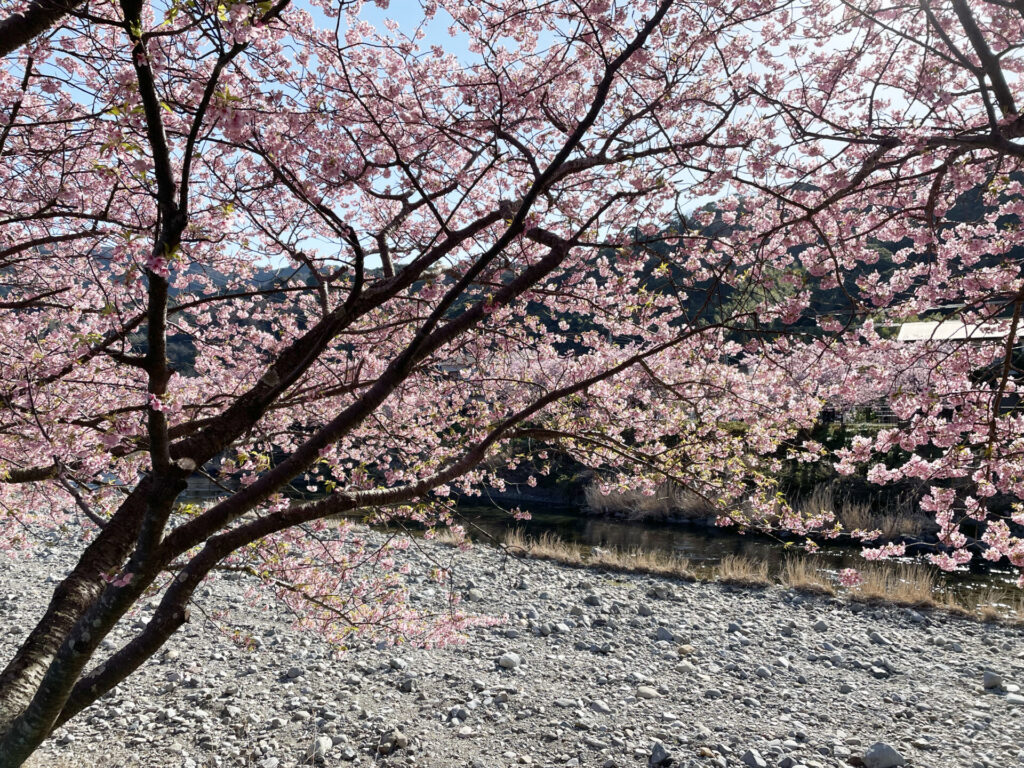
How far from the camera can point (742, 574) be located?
43.3 ft

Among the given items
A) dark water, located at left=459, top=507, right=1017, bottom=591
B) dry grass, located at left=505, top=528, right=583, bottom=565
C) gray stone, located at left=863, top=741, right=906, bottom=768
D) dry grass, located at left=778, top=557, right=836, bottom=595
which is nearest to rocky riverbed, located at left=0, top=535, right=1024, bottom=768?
gray stone, located at left=863, top=741, right=906, bottom=768

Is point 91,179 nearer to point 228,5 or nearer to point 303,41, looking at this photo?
point 303,41

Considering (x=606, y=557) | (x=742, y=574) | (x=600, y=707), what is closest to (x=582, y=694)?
(x=600, y=707)

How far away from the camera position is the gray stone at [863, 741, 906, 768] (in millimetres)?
5914

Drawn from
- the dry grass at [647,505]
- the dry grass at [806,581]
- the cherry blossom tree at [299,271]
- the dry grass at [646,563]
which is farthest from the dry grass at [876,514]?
the cherry blossom tree at [299,271]

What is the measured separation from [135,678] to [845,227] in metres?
8.46

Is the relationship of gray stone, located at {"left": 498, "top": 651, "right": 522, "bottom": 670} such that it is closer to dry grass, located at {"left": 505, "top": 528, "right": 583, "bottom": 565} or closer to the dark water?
the dark water

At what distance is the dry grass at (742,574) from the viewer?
12867 mm

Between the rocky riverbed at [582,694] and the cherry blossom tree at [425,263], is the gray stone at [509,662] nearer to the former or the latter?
the rocky riverbed at [582,694]

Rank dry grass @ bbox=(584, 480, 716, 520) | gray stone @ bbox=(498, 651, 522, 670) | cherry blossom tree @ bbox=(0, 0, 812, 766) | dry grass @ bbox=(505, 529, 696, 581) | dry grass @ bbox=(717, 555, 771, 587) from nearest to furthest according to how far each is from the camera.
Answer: cherry blossom tree @ bbox=(0, 0, 812, 766) < gray stone @ bbox=(498, 651, 522, 670) < dry grass @ bbox=(717, 555, 771, 587) < dry grass @ bbox=(505, 529, 696, 581) < dry grass @ bbox=(584, 480, 716, 520)

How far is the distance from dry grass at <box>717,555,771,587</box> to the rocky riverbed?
5.65 feet

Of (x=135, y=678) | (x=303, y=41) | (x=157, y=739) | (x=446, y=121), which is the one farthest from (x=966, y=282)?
(x=135, y=678)

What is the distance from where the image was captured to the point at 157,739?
610 cm

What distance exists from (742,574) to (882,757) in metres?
7.36
